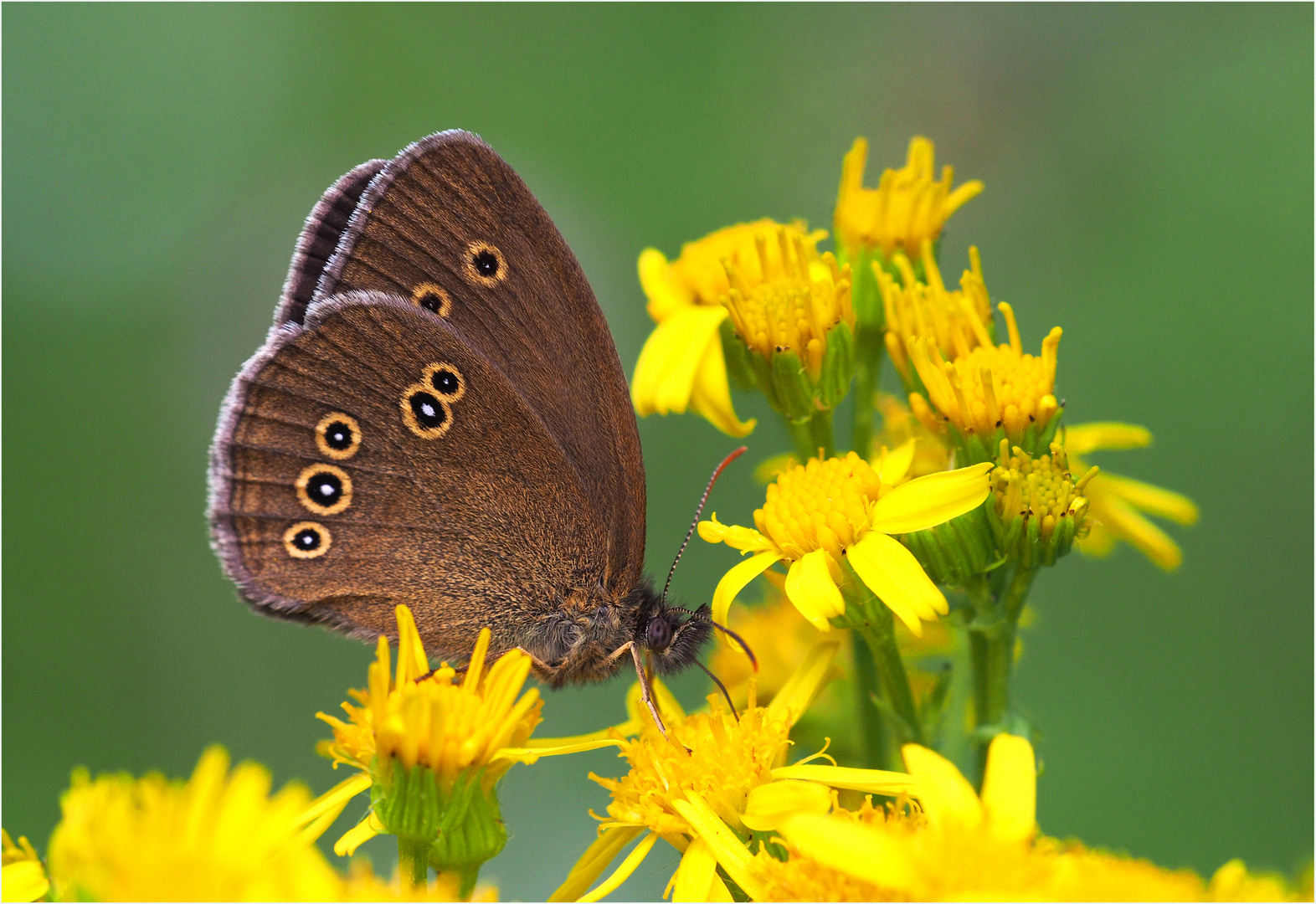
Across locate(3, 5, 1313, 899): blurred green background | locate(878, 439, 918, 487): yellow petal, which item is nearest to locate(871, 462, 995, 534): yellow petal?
locate(878, 439, 918, 487): yellow petal

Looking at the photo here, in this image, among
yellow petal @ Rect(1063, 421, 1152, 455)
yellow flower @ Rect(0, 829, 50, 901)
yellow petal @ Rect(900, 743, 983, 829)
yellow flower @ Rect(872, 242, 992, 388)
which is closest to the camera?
yellow petal @ Rect(900, 743, 983, 829)

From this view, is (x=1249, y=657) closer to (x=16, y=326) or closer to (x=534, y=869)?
(x=534, y=869)

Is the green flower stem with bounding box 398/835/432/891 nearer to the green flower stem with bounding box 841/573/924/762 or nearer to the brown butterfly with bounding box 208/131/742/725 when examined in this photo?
the brown butterfly with bounding box 208/131/742/725

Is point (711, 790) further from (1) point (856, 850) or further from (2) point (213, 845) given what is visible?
(2) point (213, 845)

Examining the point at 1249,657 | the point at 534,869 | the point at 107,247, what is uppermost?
the point at 107,247

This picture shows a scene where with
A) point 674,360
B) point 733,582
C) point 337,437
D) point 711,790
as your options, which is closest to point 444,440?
point 337,437

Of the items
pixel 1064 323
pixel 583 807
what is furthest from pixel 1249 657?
pixel 583 807
